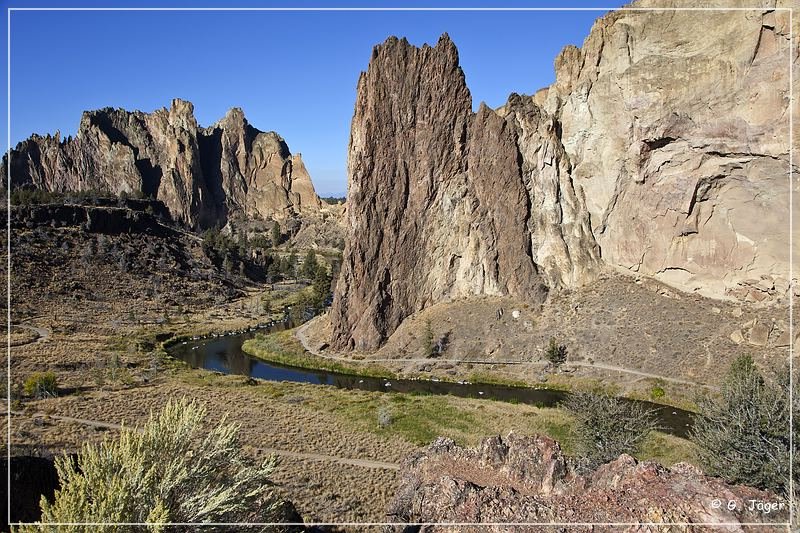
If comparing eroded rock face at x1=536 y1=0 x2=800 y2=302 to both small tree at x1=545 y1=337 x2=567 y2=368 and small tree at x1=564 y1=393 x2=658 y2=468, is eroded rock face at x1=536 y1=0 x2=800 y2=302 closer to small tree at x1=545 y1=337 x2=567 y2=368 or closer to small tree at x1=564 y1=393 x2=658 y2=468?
small tree at x1=545 y1=337 x2=567 y2=368

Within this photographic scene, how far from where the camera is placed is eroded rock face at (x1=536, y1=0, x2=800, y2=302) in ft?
131

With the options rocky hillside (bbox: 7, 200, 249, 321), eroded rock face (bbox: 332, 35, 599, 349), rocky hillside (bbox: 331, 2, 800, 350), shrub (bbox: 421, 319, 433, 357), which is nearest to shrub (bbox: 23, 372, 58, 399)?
rocky hillside (bbox: 331, 2, 800, 350)

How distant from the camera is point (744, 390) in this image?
21.1 meters

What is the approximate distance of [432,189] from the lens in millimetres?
59031

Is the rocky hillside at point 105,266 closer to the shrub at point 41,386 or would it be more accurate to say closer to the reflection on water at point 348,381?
the reflection on water at point 348,381

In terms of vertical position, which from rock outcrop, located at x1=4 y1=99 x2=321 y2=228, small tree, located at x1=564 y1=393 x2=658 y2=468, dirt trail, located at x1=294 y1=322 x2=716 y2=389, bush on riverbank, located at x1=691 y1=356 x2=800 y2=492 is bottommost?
dirt trail, located at x1=294 y1=322 x2=716 y2=389

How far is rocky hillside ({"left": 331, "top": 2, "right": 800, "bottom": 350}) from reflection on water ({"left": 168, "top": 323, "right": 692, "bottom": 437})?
284 inches

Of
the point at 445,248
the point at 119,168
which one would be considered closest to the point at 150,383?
the point at 445,248

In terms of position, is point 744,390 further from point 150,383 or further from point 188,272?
point 188,272

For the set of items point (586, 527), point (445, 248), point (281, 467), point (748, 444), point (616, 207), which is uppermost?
point (616, 207)

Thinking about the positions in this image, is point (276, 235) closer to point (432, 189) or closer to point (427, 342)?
point (432, 189)

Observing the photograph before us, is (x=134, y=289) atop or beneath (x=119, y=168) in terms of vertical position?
beneath

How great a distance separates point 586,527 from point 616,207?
4862 cm

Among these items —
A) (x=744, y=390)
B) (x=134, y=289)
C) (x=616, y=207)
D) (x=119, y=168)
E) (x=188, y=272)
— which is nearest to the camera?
(x=744, y=390)
